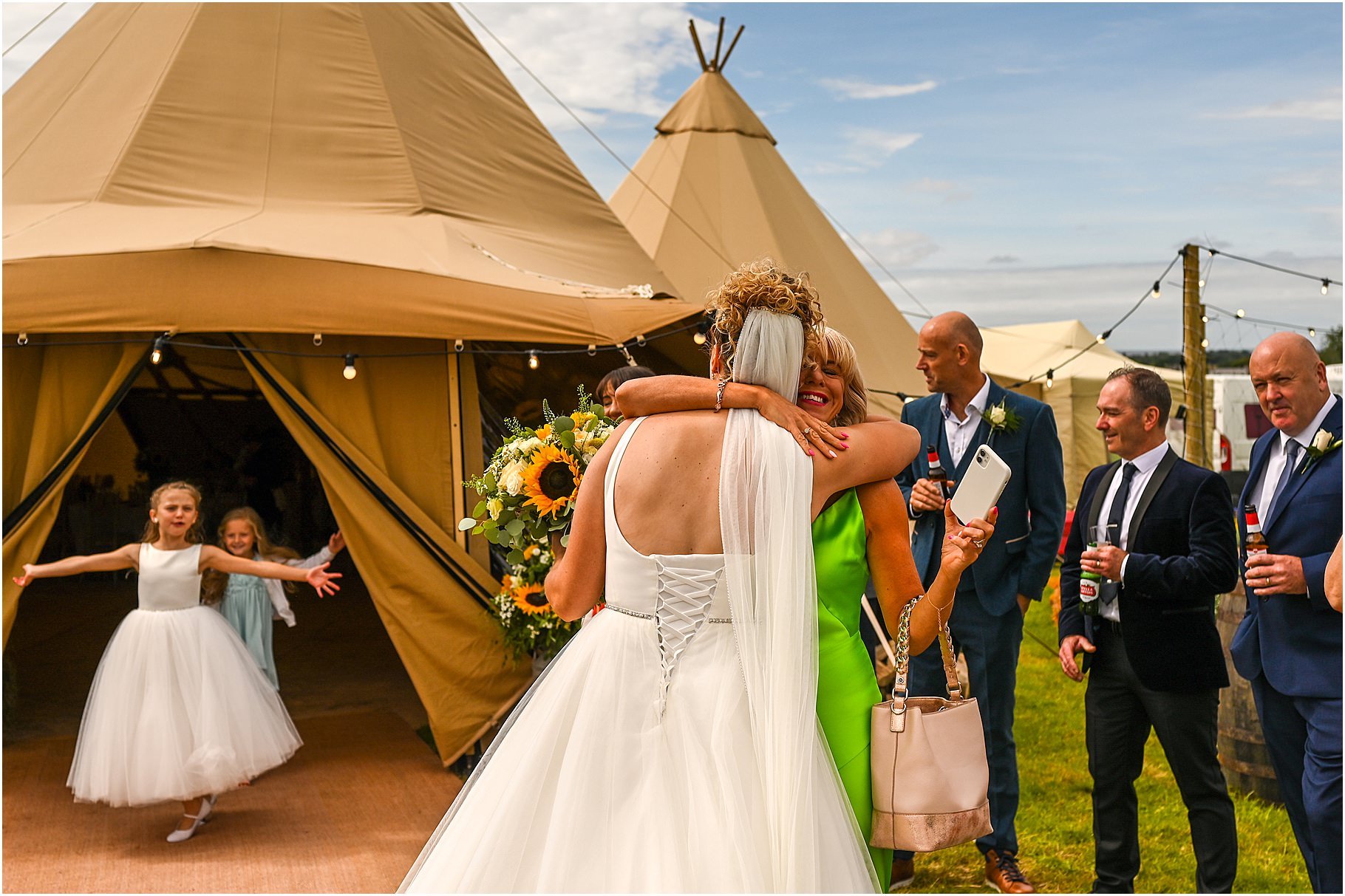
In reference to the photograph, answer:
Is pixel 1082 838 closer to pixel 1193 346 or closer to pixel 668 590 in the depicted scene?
pixel 668 590

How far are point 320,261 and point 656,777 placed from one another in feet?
14.0

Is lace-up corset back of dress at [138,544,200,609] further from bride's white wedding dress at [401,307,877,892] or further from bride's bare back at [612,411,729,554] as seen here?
bride's bare back at [612,411,729,554]

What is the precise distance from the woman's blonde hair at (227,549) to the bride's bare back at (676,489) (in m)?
3.70

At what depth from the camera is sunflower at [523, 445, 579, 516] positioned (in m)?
3.98

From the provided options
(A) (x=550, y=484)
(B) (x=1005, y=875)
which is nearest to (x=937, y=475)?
(A) (x=550, y=484)

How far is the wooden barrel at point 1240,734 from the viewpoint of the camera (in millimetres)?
5141

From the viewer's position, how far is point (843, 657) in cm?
249

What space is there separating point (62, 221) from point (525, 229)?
2878 millimetres

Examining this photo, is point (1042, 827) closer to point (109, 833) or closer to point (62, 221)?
point (109, 833)

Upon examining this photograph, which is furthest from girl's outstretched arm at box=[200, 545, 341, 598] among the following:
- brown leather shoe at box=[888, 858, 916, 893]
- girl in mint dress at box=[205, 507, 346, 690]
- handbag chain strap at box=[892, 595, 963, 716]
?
handbag chain strap at box=[892, 595, 963, 716]

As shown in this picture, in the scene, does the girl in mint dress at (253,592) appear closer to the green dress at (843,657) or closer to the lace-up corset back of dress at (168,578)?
the lace-up corset back of dress at (168,578)

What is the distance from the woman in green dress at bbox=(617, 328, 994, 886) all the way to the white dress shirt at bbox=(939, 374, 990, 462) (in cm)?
200

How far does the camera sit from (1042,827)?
17.1 feet

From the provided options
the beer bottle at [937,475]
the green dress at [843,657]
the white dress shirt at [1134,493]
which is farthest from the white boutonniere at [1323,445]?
the green dress at [843,657]
